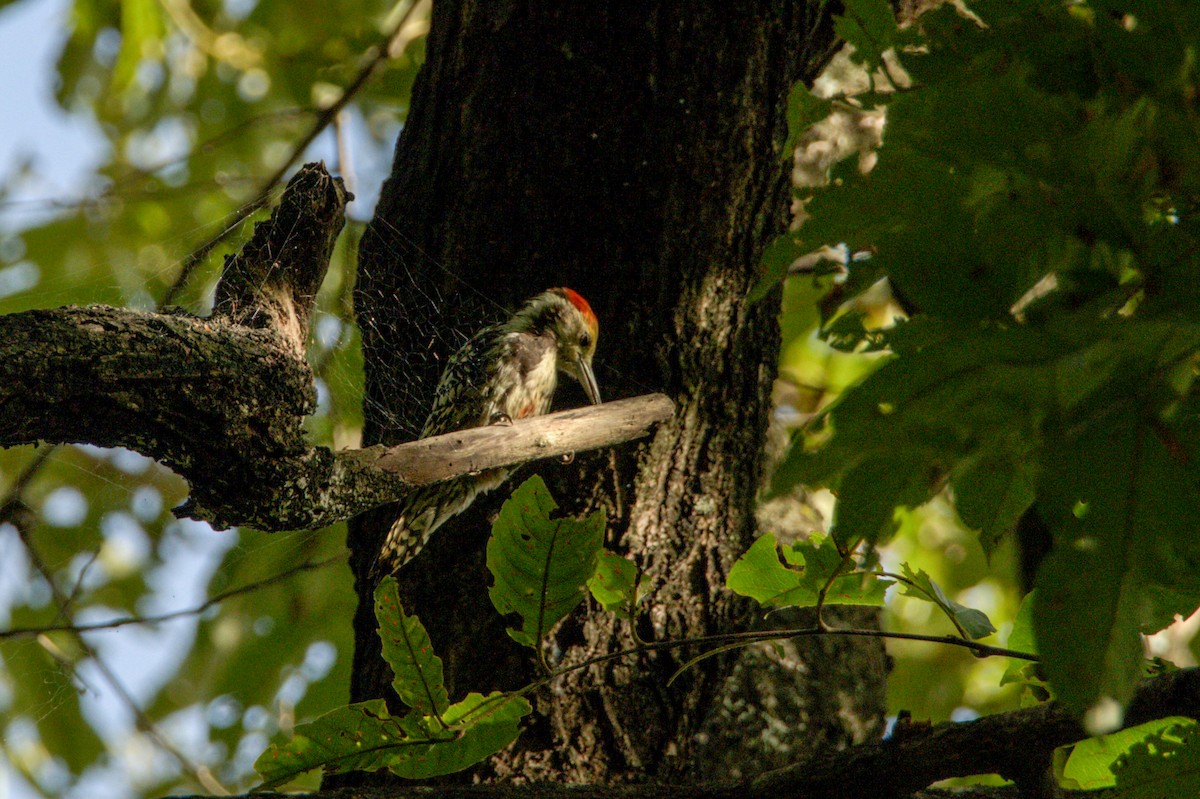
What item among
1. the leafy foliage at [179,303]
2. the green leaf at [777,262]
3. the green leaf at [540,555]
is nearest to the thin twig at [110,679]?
the leafy foliage at [179,303]

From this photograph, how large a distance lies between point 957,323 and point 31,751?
493cm

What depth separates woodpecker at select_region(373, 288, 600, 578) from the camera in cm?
Answer: 288

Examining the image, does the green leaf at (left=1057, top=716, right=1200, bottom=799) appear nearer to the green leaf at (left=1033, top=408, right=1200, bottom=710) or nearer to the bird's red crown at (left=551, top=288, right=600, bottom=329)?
the green leaf at (left=1033, top=408, right=1200, bottom=710)

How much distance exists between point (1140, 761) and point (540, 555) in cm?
95

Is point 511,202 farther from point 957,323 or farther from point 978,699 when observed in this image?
point 978,699

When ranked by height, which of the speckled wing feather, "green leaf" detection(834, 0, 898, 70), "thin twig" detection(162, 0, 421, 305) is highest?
"thin twig" detection(162, 0, 421, 305)

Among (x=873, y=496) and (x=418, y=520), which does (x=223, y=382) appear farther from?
(x=418, y=520)

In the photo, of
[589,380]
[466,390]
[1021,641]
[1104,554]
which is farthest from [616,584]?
[466,390]

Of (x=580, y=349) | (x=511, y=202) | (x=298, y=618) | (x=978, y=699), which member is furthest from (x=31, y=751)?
(x=978, y=699)

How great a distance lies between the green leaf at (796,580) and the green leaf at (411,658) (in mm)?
536

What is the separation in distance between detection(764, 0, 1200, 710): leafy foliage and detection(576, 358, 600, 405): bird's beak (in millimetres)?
2042

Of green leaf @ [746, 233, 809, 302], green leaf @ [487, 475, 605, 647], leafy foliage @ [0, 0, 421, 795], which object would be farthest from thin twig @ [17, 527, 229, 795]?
green leaf @ [746, 233, 809, 302]

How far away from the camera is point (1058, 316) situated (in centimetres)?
77

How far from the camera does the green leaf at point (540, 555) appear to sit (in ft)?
5.24
